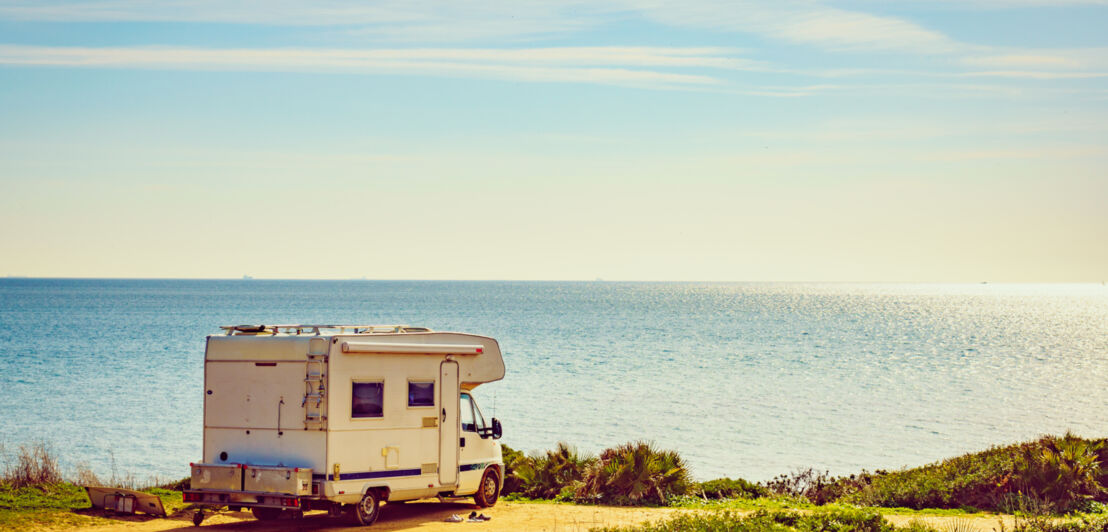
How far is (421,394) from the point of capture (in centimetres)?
1561

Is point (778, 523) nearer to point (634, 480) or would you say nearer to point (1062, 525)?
point (1062, 525)

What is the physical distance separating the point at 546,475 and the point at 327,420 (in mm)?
5784

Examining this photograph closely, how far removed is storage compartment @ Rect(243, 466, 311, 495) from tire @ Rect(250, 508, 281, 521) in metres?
1.15

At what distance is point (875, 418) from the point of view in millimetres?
37125

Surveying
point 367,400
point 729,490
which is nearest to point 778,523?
point 729,490

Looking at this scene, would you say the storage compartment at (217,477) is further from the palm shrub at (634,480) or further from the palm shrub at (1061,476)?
the palm shrub at (1061,476)

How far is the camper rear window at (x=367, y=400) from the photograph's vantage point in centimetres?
1463

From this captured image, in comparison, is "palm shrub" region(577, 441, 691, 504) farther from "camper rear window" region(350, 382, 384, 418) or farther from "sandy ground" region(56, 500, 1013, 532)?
"camper rear window" region(350, 382, 384, 418)

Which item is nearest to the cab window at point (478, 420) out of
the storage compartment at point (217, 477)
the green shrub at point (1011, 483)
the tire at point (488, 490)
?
the tire at point (488, 490)

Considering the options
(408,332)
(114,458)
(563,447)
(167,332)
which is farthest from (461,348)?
(167,332)

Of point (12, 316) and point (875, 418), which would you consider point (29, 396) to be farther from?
point (12, 316)

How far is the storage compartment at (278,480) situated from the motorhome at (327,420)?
0.5 inches

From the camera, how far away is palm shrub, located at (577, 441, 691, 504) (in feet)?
59.1

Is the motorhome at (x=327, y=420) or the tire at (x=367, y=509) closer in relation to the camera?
the motorhome at (x=327, y=420)
